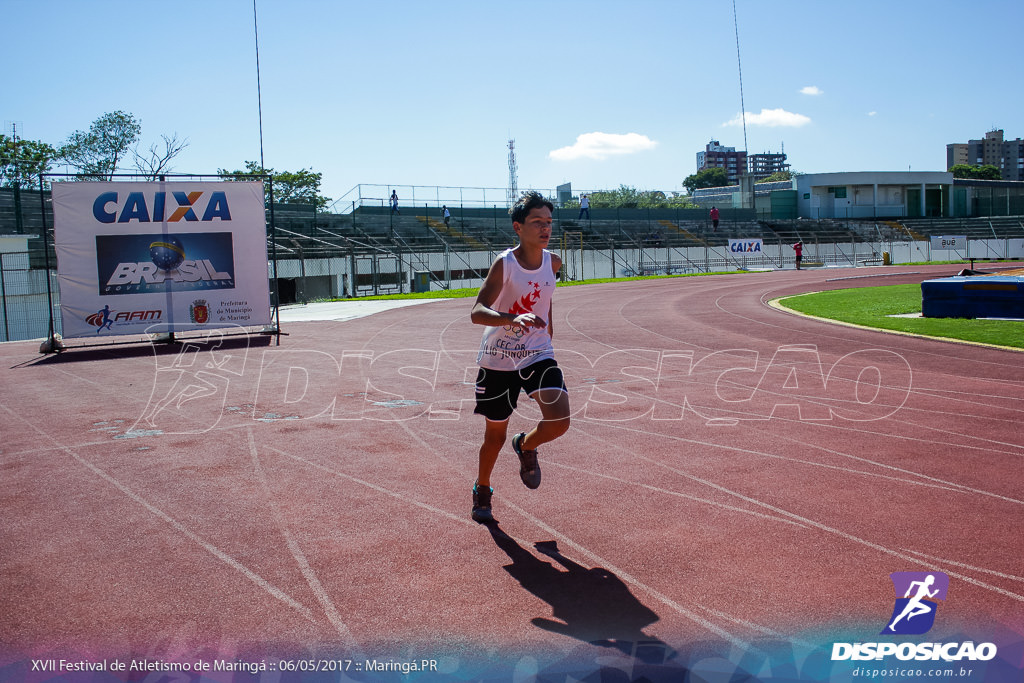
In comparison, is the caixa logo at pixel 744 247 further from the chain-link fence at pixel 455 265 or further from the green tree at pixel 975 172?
the green tree at pixel 975 172

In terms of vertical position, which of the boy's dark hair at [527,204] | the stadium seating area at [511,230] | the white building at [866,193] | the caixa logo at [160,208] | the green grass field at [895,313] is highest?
the white building at [866,193]

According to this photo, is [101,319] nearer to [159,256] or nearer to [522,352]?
[159,256]

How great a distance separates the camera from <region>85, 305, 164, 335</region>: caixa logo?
16766mm

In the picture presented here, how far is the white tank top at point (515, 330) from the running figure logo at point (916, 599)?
2399 mm

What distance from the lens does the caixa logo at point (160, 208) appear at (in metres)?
16.6

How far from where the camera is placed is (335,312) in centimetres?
2403

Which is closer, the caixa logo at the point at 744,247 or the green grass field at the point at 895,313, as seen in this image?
the green grass field at the point at 895,313

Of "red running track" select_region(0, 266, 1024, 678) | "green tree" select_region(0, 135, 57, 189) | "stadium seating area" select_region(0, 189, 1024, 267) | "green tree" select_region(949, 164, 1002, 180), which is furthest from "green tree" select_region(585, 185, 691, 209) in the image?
"green tree" select_region(949, 164, 1002, 180)

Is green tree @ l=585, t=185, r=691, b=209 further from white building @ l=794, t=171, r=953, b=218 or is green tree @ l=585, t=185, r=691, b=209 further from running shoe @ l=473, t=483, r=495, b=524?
running shoe @ l=473, t=483, r=495, b=524

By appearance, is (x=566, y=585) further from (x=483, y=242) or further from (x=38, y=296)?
(x=483, y=242)

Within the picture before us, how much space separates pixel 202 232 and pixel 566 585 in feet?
50.5

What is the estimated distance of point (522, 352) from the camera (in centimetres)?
521

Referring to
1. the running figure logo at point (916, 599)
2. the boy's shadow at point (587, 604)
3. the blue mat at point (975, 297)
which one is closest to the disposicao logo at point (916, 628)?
the running figure logo at point (916, 599)

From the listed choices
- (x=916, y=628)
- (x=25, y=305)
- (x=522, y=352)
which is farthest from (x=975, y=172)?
(x=916, y=628)
